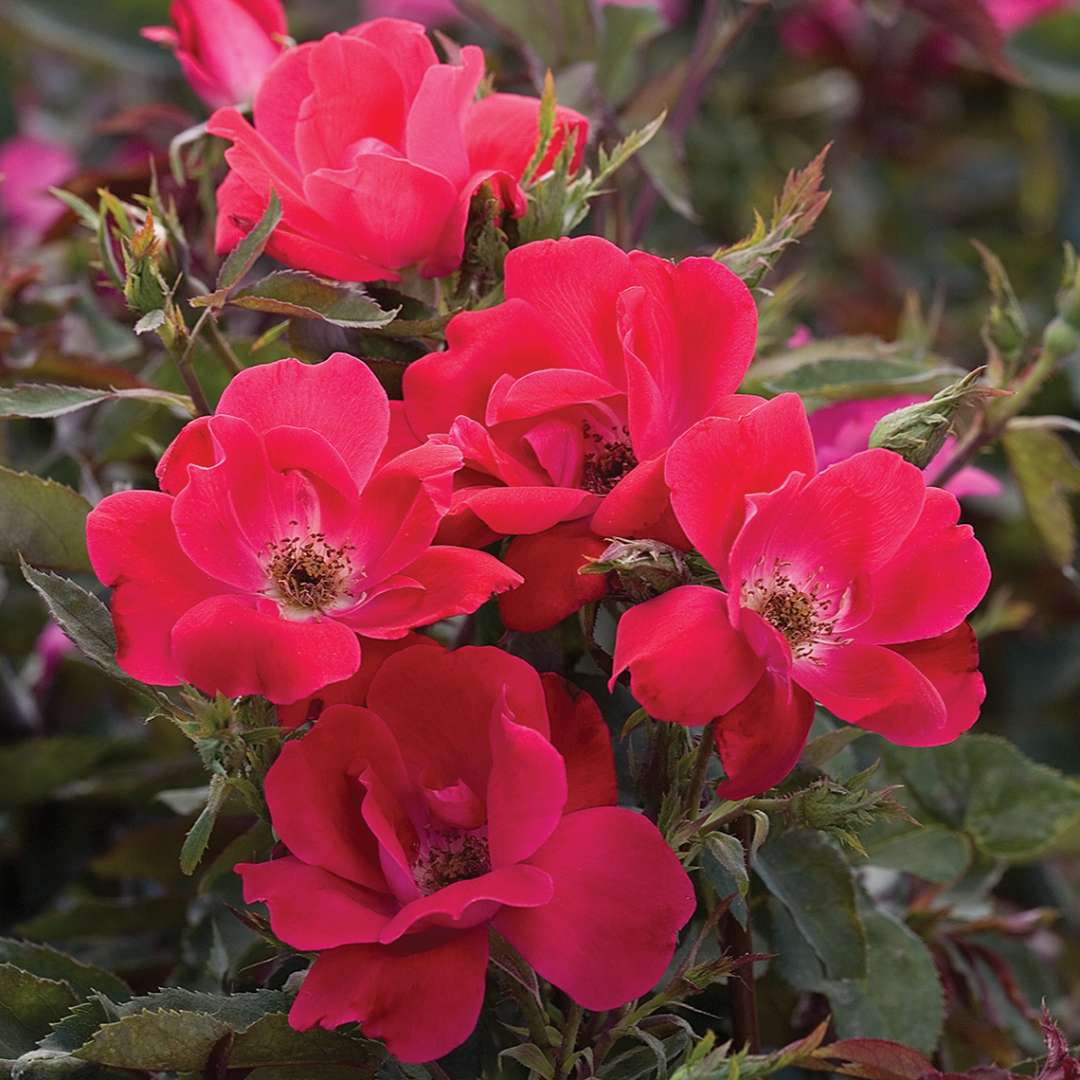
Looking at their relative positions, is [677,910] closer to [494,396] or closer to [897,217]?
[494,396]

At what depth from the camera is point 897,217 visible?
1466mm

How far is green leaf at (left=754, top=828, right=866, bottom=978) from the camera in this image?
0.49 m

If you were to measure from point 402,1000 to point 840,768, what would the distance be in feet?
0.65

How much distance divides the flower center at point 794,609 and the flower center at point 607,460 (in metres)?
0.06

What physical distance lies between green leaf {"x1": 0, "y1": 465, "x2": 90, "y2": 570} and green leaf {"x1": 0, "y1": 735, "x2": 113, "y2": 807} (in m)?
0.20

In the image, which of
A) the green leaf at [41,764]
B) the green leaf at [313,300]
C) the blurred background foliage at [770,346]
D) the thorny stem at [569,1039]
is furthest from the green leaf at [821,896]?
the green leaf at [41,764]

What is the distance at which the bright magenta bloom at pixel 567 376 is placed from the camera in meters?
0.41

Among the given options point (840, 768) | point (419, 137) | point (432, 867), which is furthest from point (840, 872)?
point (419, 137)

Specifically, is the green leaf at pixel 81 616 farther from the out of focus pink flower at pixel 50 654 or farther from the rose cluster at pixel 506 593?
the out of focus pink flower at pixel 50 654

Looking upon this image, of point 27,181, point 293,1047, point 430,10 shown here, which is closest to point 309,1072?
point 293,1047

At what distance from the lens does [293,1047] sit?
1.38 ft

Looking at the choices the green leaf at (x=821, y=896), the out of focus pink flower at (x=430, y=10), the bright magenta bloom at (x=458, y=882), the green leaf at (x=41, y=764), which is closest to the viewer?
the bright magenta bloom at (x=458, y=882)

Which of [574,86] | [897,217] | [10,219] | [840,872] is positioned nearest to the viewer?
[840,872]

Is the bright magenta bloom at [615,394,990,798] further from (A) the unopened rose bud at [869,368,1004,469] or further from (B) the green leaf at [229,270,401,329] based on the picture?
(B) the green leaf at [229,270,401,329]
